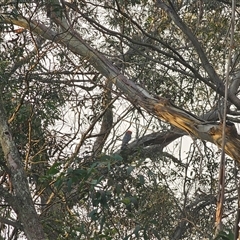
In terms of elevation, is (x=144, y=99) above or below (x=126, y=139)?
below

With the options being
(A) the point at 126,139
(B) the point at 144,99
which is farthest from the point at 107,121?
(B) the point at 144,99

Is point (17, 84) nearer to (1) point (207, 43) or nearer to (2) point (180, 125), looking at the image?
(2) point (180, 125)

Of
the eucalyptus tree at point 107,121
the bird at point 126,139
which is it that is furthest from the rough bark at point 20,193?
the bird at point 126,139

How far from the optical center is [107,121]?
669 centimetres

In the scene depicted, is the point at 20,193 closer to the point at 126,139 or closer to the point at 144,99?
the point at 144,99

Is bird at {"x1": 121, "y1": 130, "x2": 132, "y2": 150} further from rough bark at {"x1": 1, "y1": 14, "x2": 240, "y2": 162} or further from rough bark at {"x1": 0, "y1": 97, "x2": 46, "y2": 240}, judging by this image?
rough bark at {"x1": 0, "y1": 97, "x2": 46, "y2": 240}

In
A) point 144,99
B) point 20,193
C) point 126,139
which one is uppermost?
point 126,139

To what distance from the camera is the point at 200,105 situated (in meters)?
6.88

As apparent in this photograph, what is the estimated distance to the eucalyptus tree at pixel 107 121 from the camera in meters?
3.92

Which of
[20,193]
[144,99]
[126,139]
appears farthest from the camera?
[126,139]

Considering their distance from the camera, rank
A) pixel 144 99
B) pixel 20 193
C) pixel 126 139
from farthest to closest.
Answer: pixel 126 139 → pixel 144 99 → pixel 20 193

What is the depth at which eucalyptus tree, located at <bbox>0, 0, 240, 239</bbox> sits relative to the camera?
3.92 metres

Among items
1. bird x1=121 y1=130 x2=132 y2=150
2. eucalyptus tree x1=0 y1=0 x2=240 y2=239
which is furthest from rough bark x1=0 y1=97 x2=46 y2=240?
bird x1=121 y1=130 x2=132 y2=150

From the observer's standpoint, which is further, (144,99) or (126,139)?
(126,139)
